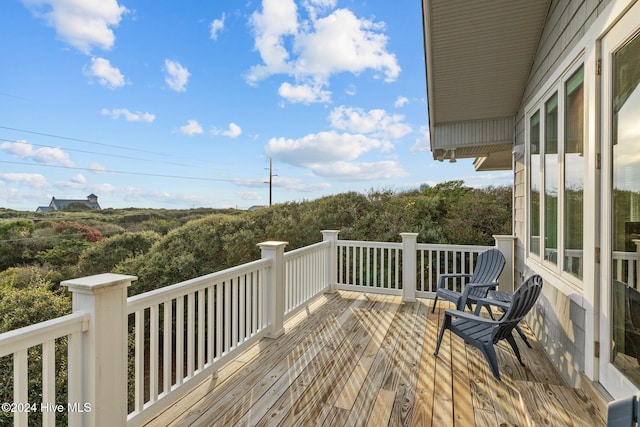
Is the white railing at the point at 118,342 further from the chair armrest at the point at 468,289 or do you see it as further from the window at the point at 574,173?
the window at the point at 574,173

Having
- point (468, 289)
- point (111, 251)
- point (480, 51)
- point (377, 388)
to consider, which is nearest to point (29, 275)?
point (111, 251)

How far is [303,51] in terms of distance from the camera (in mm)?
7887

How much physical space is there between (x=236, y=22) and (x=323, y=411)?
35.6 feet

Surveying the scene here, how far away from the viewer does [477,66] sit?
3.71 m

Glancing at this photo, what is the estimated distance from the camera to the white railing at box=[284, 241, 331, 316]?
12.9 ft

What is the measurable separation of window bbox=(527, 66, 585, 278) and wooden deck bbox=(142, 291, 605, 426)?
0.95 m

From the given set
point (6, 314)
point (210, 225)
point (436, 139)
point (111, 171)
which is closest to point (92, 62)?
point (111, 171)

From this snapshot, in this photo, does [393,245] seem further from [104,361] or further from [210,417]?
[104,361]

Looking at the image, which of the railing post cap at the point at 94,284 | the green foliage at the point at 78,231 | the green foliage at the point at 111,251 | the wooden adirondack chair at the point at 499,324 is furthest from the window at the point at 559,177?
the green foliage at the point at 78,231

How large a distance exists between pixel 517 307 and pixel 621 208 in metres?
1.14

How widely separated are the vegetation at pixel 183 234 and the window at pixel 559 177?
15.2 feet

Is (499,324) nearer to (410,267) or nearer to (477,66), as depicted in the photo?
(410,267)

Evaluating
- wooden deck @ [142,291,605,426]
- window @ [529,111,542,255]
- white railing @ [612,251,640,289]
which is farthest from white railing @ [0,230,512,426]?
window @ [529,111,542,255]

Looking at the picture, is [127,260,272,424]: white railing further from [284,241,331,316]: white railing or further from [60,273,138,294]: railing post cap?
[284,241,331,316]: white railing
